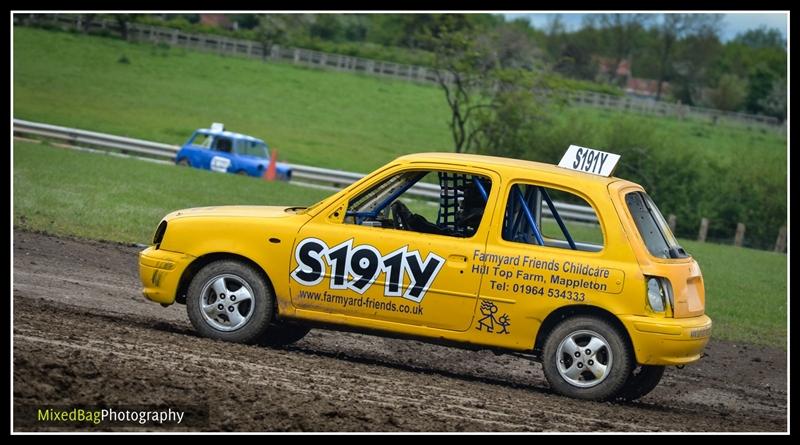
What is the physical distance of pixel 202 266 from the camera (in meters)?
10.2

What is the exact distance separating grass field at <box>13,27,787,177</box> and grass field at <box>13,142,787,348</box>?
43.5 ft

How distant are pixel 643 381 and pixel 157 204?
13.3 meters

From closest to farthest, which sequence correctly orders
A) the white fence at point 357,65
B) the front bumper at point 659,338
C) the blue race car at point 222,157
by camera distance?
the front bumper at point 659,338 → the blue race car at point 222,157 → the white fence at point 357,65

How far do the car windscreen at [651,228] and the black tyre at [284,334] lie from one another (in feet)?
9.52

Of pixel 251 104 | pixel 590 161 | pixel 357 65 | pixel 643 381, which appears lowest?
pixel 251 104

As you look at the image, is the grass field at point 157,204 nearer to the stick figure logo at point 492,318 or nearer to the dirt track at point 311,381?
the dirt track at point 311,381

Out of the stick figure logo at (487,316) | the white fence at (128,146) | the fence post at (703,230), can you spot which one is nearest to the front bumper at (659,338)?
the stick figure logo at (487,316)

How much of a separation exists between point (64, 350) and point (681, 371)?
6457mm

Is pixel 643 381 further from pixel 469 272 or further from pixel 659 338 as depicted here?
pixel 469 272

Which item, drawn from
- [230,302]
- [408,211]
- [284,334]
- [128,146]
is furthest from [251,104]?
[230,302]

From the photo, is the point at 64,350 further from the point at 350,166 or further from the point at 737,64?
the point at 737,64

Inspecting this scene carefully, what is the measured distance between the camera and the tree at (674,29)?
63094 mm

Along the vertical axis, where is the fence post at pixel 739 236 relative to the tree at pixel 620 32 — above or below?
below
